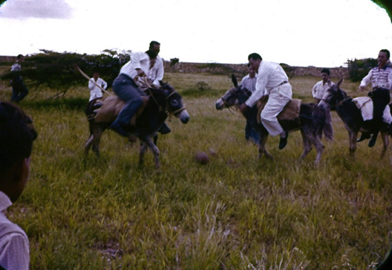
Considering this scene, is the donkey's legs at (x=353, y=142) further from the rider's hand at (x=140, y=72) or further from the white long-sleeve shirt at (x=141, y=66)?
the rider's hand at (x=140, y=72)

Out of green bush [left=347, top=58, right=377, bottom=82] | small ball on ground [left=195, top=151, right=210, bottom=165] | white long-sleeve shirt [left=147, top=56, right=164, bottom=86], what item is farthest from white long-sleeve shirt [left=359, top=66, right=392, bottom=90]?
white long-sleeve shirt [left=147, top=56, right=164, bottom=86]

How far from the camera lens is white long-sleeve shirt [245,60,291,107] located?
665 cm

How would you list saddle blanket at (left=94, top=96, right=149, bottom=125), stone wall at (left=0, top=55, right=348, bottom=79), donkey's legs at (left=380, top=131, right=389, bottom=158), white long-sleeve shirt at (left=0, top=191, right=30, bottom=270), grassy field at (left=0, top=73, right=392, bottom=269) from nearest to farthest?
white long-sleeve shirt at (left=0, top=191, right=30, bottom=270) → grassy field at (left=0, top=73, right=392, bottom=269) → stone wall at (left=0, top=55, right=348, bottom=79) → saddle blanket at (left=94, top=96, right=149, bottom=125) → donkey's legs at (left=380, top=131, right=389, bottom=158)

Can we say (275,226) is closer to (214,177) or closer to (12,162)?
(214,177)

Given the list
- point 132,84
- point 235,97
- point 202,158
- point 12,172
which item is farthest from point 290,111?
point 12,172

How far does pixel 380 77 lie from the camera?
21.2 ft

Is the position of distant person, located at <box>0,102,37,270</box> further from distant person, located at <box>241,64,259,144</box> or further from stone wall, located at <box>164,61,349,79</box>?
distant person, located at <box>241,64,259,144</box>

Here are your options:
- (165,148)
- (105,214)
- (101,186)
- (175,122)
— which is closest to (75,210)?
(105,214)

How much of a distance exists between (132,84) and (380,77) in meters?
5.03

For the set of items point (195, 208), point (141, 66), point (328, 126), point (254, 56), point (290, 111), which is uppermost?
point (254, 56)

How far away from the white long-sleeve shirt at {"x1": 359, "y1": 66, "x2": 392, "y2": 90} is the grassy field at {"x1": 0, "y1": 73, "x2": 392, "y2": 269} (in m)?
1.66

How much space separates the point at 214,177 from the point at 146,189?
1.33 m

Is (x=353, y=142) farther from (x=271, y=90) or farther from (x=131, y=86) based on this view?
(x=131, y=86)

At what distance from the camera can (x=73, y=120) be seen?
793cm
